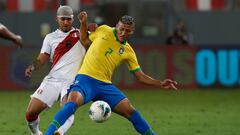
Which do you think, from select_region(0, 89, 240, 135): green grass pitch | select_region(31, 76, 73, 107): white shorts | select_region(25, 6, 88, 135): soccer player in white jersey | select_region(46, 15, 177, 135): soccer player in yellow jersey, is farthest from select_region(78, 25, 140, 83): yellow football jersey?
select_region(0, 89, 240, 135): green grass pitch

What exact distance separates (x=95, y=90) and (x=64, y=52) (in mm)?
999

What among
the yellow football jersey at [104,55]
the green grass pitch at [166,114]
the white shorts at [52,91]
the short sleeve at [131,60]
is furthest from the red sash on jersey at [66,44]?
the green grass pitch at [166,114]

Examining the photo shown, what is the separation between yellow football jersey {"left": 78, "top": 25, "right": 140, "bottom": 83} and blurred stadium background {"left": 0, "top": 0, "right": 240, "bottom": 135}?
234 cm

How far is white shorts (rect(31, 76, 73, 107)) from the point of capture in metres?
12.8

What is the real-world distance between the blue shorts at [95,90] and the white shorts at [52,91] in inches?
24.8

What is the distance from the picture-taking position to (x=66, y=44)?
12820mm

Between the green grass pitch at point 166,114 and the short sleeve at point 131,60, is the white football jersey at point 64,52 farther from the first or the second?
the green grass pitch at point 166,114

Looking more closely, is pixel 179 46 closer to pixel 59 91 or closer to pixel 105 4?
pixel 105 4

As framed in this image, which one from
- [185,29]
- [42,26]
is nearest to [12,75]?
[42,26]

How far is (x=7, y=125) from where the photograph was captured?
15672 mm

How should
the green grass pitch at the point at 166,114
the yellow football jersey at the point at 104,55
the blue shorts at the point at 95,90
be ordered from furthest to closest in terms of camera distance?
the green grass pitch at the point at 166,114 → the yellow football jersey at the point at 104,55 → the blue shorts at the point at 95,90

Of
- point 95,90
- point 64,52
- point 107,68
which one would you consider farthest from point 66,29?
point 95,90

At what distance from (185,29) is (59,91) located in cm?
1466

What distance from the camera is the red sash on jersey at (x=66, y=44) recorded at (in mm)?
12797
